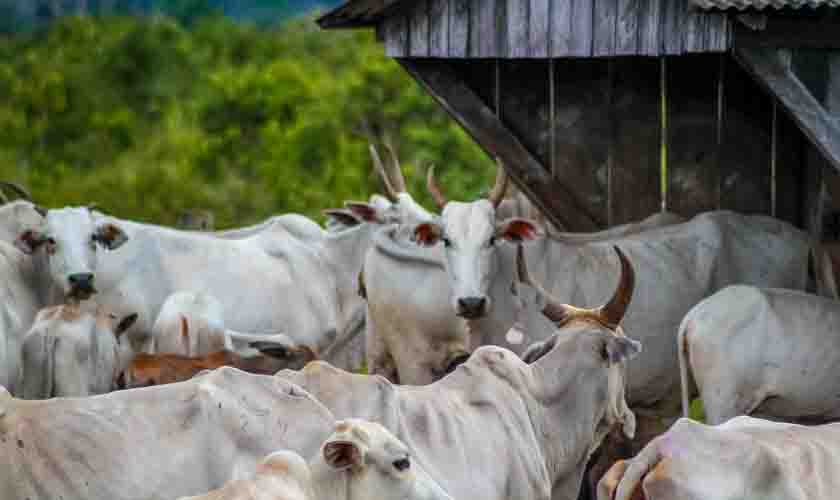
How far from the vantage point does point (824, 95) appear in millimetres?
11328

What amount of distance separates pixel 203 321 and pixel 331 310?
191cm

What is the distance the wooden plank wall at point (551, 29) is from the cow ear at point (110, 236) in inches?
78.6

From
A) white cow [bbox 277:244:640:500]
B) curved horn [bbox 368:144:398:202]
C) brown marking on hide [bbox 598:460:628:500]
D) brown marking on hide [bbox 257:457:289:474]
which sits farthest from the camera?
curved horn [bbox 368:144:398:202]

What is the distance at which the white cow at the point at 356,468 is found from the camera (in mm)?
7848

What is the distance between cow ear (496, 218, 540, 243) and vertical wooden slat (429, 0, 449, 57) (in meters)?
1.07

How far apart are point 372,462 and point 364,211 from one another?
6025mm

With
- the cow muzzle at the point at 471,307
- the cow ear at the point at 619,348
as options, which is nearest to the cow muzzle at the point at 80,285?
the cow muzzle at the point at 471,307

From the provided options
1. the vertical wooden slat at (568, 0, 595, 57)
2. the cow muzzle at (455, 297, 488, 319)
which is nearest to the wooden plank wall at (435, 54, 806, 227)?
the vertical wooden slat at (568, 0, 595, 57)

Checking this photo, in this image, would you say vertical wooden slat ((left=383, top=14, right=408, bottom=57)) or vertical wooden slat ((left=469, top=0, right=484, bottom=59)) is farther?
vertical wooden slat ((left=383, top=14, right=408, bottom=57))

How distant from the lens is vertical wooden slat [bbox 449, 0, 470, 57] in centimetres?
1273

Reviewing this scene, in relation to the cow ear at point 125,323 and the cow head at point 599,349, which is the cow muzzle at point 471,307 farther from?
the cow ear at point 125,323

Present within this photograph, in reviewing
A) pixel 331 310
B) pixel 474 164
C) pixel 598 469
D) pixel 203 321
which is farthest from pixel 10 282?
pixel 474 164

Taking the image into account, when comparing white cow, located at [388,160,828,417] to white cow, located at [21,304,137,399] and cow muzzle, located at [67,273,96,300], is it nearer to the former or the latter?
cow muzzle, located at [67,273,96,300]

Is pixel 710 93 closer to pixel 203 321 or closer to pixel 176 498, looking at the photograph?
pixel 203 321
